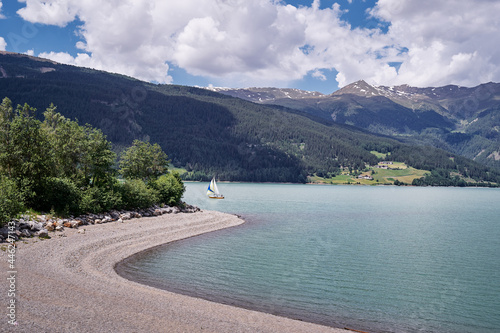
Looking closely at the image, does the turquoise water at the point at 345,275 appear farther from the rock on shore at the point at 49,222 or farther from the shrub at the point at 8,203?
the shrub at the point at 8,203

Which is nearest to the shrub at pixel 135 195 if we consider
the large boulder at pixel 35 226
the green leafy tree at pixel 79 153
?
the green leafy tree at pixel 79 153

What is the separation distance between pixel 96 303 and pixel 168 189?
51908 millimetres

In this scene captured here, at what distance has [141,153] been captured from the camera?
73.3m

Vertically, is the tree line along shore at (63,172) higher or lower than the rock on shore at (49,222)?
higher

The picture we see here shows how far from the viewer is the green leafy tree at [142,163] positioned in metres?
72.2

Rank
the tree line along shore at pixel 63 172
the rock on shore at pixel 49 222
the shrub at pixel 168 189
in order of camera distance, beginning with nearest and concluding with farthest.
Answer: the rock on shore at pixel 49 222 < the tree line along shore at pixel 63 172 < the shrub at pixel 168 189

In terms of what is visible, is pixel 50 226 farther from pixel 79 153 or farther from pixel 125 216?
pixel 79 153

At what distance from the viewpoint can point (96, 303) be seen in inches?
762

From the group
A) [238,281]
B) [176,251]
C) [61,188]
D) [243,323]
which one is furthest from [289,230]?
[243,323]

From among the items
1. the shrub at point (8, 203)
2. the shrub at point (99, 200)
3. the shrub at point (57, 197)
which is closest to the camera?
the shrub at point (8, 203)

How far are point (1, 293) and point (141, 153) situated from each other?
186 feet

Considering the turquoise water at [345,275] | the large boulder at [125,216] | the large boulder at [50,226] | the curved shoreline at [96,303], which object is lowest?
the turquoise water at [345,275]

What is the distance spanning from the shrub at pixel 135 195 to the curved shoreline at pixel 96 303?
82.5 ft

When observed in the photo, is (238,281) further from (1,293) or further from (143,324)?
(1,293)
